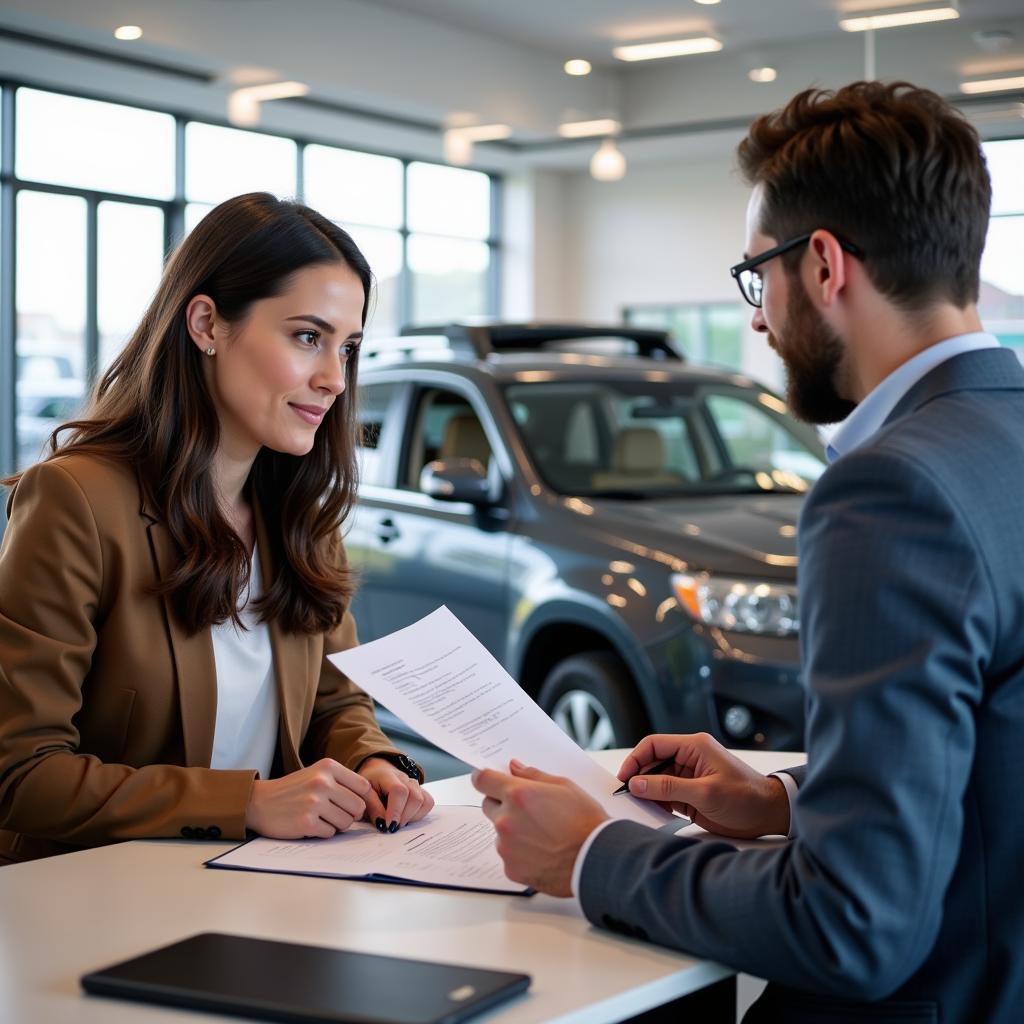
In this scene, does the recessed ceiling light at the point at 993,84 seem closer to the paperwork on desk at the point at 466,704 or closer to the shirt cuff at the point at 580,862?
the paperwork on desk at the point at 466,704

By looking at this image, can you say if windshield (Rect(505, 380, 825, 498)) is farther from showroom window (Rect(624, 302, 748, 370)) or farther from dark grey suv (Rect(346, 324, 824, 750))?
showroom window (Rect(624, 302, 748, 370))

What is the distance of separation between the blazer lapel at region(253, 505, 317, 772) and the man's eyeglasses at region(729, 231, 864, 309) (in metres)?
1.02

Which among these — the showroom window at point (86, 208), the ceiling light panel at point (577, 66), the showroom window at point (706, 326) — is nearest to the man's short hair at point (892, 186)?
the showroom window at point (86, 208)

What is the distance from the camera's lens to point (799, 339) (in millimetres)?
1622

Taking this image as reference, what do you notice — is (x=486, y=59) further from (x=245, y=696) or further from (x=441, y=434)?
(x=245, y=696)

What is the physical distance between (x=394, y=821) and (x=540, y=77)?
39.7ft

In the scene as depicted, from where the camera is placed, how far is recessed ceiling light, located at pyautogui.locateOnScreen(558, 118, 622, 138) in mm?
13219

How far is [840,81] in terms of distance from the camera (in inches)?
471

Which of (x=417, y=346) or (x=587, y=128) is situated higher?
(x=587, y=128)

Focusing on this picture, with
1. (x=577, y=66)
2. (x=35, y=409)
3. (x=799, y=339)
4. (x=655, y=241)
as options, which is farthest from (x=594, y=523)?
(x=655, y=241)

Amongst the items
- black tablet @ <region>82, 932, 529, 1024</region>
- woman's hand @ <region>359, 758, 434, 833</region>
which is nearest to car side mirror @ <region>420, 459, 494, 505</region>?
woman's hand @ <region>359, 758, 434, 833</region>

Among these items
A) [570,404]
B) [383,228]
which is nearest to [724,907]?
[570,404]

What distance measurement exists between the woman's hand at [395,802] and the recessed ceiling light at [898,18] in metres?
9.72

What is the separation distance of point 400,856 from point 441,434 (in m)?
3.90
